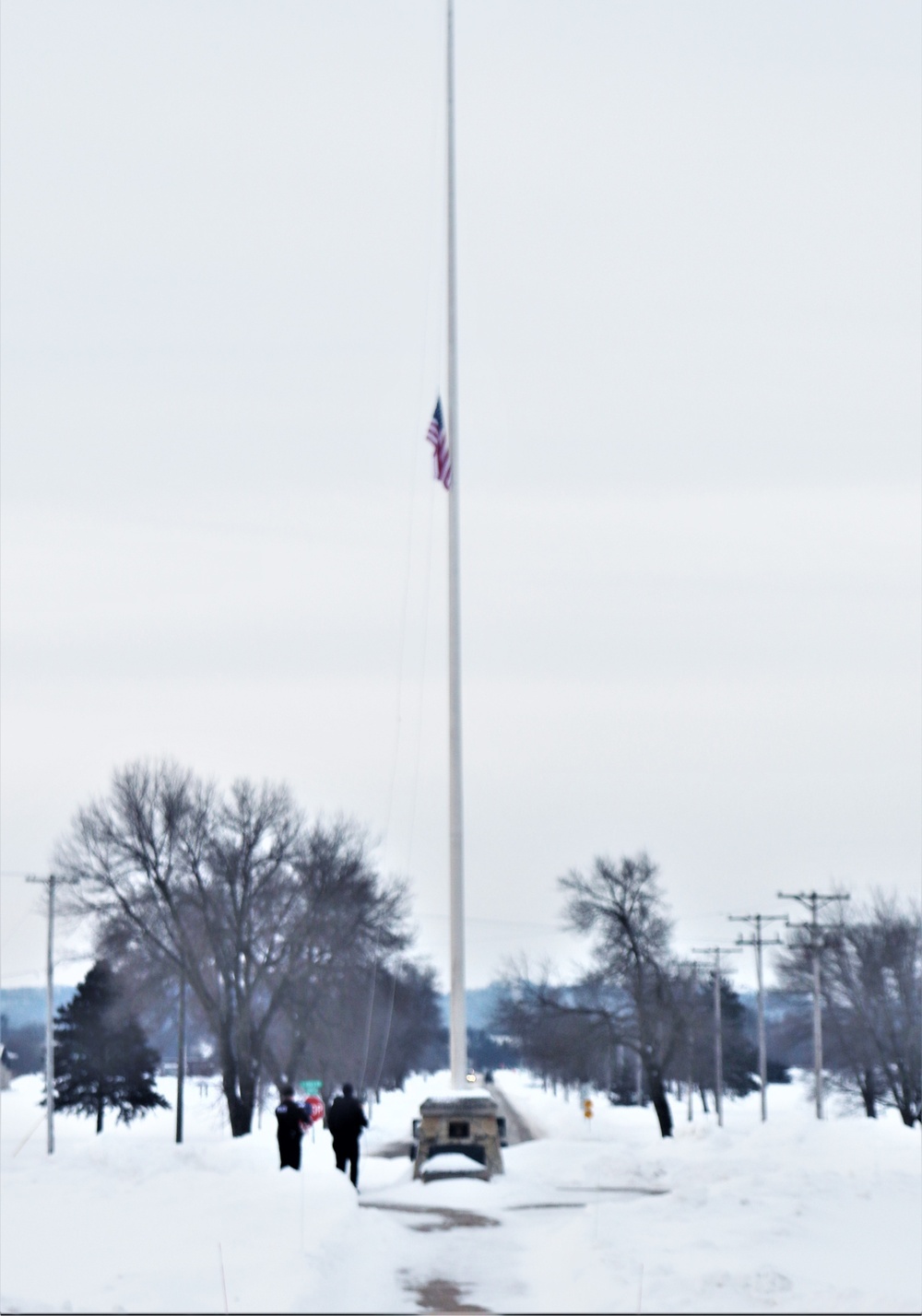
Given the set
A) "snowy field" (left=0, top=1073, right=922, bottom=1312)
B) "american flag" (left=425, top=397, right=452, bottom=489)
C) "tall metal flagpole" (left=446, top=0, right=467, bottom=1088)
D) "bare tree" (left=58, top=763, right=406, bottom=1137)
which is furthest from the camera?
"bare tree" (left=58, top=763, right=406, bottom=1137)

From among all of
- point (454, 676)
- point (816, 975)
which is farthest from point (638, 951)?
point (454, 676)

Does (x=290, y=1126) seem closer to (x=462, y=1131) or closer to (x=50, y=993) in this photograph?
(x=462, y=1131)

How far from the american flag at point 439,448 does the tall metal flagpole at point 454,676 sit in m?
0.41

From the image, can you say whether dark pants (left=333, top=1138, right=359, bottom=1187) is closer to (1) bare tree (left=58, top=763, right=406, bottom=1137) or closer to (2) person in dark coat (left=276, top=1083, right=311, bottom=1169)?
(2) person in dark coat (left=276, top=1083, right=311, bottom=1169)

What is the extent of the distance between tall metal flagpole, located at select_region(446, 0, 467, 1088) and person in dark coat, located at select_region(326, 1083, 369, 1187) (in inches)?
137

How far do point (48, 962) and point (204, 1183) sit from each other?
1469 inches

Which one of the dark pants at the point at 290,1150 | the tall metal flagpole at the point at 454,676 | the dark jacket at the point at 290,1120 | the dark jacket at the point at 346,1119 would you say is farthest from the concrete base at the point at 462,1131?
the dark jacket at the point at 290,1120

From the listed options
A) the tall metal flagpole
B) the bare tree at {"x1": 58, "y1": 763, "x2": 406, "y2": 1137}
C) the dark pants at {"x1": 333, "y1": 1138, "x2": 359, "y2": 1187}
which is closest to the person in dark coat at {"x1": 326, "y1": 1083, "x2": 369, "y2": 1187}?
the dark pants at {"x1": 333, "y1": 1138, "x2": 359, "y2": 1187}

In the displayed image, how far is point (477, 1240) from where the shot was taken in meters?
17.4

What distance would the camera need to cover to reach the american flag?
91.0 feet

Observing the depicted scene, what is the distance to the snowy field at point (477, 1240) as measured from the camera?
12664mm

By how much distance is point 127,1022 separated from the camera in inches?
2506

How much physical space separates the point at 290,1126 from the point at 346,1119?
801 mm

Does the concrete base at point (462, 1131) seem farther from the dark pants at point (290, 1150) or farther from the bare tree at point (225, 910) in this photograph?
the bare tree at point (225, 910)
